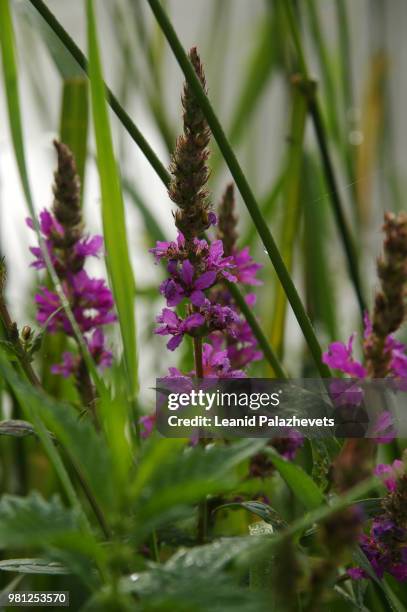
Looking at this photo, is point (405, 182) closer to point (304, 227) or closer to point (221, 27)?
point (221, 27)

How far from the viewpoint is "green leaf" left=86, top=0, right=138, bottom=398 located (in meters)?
0.32

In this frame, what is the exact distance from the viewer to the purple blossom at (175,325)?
0.34 metres

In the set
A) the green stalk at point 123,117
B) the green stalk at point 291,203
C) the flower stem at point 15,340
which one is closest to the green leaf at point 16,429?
the flower stem at point 15,340

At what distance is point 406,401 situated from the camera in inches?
15.6

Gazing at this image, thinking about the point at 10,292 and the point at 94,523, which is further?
the point at 10,292

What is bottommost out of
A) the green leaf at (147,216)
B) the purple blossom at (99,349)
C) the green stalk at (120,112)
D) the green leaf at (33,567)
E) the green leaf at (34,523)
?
the green leaf at (33,567)

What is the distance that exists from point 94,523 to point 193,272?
0.61ft

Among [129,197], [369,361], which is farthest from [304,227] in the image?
[369,361]

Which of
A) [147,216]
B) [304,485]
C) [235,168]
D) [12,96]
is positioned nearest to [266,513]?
[304,485]

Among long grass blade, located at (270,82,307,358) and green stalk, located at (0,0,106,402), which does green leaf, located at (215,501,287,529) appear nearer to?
green stalk, located at (0,0,106,402)

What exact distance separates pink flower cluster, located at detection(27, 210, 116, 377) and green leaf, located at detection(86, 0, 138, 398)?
117mm

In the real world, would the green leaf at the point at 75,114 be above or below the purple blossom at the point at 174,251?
above
